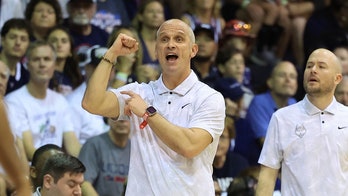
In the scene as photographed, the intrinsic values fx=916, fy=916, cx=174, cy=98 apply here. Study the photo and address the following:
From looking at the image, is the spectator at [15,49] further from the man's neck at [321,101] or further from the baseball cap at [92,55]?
the man's neck at [321,101]

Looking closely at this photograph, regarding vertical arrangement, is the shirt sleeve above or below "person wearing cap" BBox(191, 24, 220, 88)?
below

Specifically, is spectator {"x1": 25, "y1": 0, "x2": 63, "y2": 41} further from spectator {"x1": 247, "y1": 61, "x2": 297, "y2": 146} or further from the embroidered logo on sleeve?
the embroidered logo on sleeve

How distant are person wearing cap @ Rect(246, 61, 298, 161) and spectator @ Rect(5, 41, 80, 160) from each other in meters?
2.34

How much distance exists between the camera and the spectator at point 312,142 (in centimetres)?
695

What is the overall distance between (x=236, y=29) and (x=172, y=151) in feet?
20.6

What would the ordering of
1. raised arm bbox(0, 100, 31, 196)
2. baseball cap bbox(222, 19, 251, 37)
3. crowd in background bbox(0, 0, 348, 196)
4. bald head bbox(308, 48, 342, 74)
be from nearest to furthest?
raised arm bbox(0, 100, 31, 196) < bald head bbox(308, 48, 342, 74) < crowd in background bbox(0, 0, 348, 196) < baseball cap bbox(222, 19, 251, 37)

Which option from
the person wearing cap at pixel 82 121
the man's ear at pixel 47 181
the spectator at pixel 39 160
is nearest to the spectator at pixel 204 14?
the person wearing cap at pixel 82 121

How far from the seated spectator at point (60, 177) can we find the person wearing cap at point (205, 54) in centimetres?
406

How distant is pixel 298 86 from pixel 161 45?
6.04 metres

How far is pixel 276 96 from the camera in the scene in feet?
36.3

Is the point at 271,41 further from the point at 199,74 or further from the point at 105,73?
the point at 105,73

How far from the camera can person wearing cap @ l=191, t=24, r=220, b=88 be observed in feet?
36.5

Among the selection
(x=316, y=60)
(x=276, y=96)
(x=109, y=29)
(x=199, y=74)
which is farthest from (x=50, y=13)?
(x=316, y=60)

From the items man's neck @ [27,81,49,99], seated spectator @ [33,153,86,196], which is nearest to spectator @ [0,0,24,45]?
man's neck @ [27,81,49,99]
